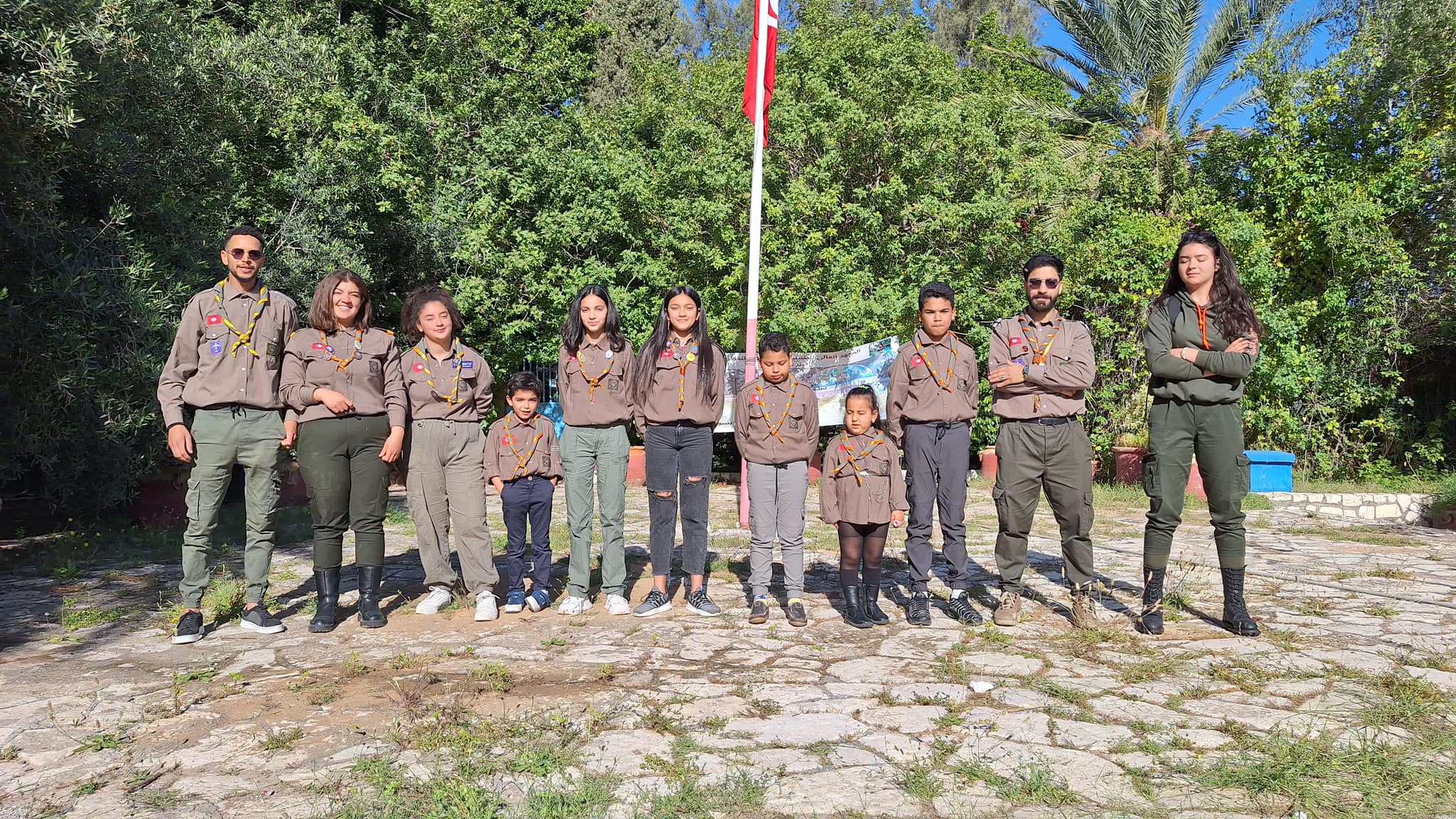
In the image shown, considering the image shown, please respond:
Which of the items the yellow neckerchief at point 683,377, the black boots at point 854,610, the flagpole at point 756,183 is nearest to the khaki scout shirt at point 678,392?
the yellow neckerchief at point 683,377

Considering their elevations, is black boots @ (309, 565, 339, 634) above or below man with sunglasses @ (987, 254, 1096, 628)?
below

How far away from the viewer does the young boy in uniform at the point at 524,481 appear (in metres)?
5.65

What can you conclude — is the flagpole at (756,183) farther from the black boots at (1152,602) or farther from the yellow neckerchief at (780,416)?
the black boots at (1152,602)

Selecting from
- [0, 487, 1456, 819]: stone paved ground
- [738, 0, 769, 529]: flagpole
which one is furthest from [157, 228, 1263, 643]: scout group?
[738, 0, 769, 529]: flagpole

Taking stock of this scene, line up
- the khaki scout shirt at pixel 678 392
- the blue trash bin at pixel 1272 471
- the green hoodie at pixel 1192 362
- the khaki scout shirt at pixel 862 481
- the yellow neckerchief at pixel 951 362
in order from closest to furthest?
the green hoodie at pixel 1192 362, the khaki scout shirt at pixel 862 481, the yellow neckerchief at pixel 951 362, the khaki scout shirt at pixel 678 392, the blue trash bin at pixel 1272 471

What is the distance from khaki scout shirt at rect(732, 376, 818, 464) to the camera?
5336mm

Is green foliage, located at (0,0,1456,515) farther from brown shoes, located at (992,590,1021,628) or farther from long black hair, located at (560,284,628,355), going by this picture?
brown shoes, located at (992,590,1021,628)

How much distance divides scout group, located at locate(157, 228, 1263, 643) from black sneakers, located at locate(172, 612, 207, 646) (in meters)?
0.01

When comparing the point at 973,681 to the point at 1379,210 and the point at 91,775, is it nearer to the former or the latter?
the point at 91,775

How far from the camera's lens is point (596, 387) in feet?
18.0

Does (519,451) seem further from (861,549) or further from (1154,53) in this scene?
(1154,53)

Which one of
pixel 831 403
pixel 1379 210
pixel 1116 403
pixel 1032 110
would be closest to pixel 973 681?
pixel 831 403

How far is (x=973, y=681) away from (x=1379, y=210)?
40.4ft

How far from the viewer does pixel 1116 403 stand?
45.6 ft
